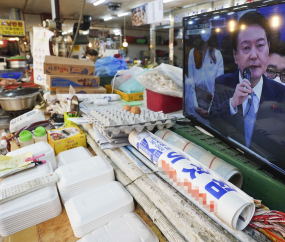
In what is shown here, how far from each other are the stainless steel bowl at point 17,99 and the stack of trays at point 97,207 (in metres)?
1.85

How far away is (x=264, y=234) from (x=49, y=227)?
796 mm

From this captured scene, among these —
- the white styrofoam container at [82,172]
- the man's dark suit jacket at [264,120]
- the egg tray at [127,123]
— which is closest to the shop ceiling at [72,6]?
the egg tray at [127,123]

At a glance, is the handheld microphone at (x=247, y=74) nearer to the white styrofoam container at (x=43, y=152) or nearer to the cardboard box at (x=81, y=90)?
the white styrofoam container at (x=43, y=152)

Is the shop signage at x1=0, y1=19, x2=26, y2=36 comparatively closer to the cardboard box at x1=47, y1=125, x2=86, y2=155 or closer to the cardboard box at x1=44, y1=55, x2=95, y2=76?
the cardboard box at x1=44, y1=55, x2=95, y2=76

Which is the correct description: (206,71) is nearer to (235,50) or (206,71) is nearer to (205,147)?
(235,50)

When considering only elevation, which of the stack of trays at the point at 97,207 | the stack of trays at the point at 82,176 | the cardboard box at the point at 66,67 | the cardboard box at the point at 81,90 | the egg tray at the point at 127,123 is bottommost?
the stack of trays at the point at 97,207

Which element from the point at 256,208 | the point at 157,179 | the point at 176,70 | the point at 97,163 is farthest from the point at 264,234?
the point at 176,70

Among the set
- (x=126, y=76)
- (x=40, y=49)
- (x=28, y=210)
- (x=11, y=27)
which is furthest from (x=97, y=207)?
(x=11, y=27)

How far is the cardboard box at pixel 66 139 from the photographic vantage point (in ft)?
4.48

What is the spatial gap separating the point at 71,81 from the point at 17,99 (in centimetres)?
63

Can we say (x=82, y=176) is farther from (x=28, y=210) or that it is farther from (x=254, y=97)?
(x=254, y=97)

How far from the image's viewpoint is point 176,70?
1.69m

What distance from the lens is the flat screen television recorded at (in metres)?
A: 0.65

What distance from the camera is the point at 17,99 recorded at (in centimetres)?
231
